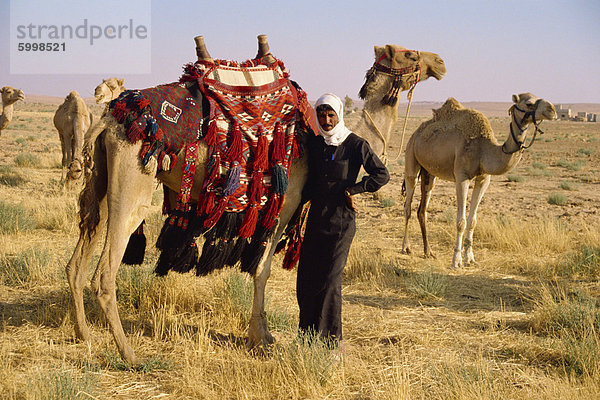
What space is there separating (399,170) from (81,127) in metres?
14.3

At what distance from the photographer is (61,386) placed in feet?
11.9

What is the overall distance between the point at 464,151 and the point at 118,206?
20.8ft

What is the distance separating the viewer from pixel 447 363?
14.5ft

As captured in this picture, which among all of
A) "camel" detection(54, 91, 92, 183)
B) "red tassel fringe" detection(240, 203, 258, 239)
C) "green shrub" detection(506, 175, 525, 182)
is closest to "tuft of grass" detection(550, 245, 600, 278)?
"red tassel fringe" detection(240, 203, 258, 239)

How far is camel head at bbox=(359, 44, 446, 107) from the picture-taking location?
596 centimetres

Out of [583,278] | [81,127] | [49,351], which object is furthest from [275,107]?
[81,127]

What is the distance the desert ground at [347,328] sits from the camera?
411cm

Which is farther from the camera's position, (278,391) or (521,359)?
(521,359)

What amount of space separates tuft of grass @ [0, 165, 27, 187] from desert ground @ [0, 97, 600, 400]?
4820mm

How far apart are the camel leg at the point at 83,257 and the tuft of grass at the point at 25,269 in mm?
1790

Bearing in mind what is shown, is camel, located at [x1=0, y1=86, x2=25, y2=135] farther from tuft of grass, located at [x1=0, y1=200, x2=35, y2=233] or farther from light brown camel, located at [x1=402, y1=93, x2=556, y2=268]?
light brown camel, located at [x1=402, y1=93, x2=556, y2=268]

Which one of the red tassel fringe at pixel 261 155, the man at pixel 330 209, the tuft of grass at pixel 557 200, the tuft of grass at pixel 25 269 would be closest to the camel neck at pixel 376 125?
the man at pixel 330 209

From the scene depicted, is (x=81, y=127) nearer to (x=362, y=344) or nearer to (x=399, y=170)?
(x=362, y=344)

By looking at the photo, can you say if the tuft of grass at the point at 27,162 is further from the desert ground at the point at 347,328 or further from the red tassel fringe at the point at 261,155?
the red tassel fringe at the point at 261,155
